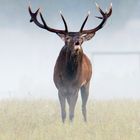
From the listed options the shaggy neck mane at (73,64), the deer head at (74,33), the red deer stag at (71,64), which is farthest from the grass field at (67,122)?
the deer head at (74,33)

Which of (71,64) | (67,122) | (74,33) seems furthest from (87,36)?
(67,122)

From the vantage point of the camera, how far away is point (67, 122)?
1334cm

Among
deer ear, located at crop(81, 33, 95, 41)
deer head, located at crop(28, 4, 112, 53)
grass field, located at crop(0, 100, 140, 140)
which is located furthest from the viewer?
deer ear, located at crop(81, 33, 95, 41)

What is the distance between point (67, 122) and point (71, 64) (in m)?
1.26

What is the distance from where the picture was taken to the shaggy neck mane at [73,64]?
12.7m

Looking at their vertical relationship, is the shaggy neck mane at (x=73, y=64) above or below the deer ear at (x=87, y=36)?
below

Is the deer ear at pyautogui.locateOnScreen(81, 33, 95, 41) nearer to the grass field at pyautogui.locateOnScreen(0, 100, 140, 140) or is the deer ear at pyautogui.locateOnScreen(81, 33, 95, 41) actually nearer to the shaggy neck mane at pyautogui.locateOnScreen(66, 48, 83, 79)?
the shaggy neck mane at pyautogui.locateOnScreen(66, 48, 83, 79)

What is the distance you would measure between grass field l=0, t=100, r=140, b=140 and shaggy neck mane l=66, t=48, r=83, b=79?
102 centimetres

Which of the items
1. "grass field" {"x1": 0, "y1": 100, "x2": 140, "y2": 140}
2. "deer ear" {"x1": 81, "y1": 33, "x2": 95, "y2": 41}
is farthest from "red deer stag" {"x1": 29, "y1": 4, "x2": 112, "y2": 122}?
"grass field" {"x1": 0, "y1": 100, "x2": 140, "y2": 140}

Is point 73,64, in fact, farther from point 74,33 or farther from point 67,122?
point 67,122

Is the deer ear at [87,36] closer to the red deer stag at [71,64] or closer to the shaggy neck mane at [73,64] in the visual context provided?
the red deer stag at [71,64]

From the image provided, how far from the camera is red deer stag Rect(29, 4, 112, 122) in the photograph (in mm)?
12523

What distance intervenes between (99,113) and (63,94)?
9.03ft

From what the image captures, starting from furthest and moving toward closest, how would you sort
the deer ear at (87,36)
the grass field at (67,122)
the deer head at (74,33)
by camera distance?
the deer ear at (87,36) < the deer head at (74,33) < the grass field at (67,122)
